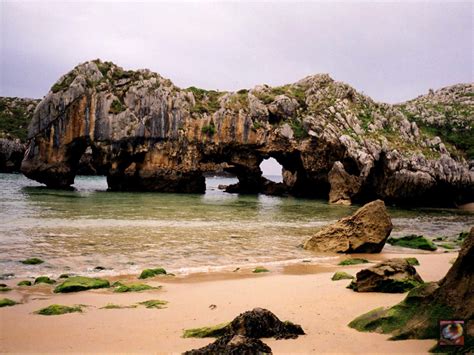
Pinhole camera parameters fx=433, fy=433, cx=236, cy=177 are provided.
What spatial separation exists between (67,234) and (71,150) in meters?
33.2

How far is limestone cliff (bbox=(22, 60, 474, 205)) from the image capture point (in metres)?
43.7

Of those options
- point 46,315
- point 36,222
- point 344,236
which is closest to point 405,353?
point 46,315

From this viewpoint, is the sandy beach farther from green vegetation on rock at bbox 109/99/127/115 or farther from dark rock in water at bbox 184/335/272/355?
green vegetation on rock at bbox 109/99/127/115

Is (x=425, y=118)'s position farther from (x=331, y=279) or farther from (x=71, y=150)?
(x=331, y=279)

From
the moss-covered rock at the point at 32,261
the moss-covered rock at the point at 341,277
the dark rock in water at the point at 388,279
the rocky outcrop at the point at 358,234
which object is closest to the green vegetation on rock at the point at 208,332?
the dark rock in water at the point at 388,279

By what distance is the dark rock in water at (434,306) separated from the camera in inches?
197

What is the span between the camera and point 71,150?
4775 cm

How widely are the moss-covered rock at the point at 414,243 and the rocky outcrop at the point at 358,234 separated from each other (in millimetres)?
2028

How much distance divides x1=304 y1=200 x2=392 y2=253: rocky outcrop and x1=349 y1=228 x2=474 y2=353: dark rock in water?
34.5 feet

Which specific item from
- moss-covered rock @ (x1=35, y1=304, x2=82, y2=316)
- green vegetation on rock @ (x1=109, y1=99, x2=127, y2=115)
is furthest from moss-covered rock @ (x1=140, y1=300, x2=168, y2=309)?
green vegetation on rock @ (x1=109, y1=99, x2=127, y2=115)

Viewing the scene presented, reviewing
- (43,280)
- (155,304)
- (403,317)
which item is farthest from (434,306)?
(43,280)

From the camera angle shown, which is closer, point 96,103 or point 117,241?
point 117,241

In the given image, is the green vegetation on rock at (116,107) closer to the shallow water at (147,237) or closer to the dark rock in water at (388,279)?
the shallow water at (147,237)

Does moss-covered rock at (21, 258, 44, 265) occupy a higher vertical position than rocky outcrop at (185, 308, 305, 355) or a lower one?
lower
